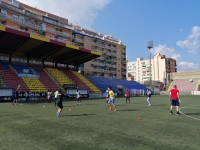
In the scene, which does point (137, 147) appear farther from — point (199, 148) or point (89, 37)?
point (89, 37)

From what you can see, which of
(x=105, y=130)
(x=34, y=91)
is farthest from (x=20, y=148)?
(x=34, y=91)

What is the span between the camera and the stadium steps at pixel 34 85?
3412cm

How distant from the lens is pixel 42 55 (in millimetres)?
43688

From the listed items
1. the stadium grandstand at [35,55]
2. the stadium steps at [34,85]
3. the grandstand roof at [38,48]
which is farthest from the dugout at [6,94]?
the grandstand roof at [38,48]

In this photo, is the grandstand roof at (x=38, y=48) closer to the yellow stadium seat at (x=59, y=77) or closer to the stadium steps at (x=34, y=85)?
the yellow stadium seat at (x=59, y=77)

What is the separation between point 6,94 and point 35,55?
16720 millimetres

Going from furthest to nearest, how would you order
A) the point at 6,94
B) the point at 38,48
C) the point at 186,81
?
the point at 186,81 → the point at 38,48 → the point at 6,94

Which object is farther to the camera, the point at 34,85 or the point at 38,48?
the point at 38,48

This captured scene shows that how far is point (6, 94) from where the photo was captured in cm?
2836

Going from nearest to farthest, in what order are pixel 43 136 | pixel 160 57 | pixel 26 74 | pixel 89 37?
pixel 43 136 → pixel 26 74 → pixel 89 37 → pixel 160 57

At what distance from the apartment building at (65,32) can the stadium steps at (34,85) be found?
14.1 m

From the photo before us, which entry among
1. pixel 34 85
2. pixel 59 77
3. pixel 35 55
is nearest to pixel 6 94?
pixel 34 85

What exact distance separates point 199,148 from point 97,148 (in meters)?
3.21

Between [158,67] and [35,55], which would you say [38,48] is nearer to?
[35,55]
